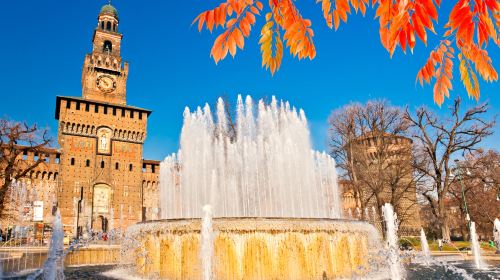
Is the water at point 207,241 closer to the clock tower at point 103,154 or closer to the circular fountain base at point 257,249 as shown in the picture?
the circular fountain base at point 257,249

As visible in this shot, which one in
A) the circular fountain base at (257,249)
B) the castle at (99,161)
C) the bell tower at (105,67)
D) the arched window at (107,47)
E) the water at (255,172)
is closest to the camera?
the circular fountain base at (257,249)

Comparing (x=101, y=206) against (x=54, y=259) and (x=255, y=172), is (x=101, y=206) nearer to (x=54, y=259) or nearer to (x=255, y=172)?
(x=255, y=172)

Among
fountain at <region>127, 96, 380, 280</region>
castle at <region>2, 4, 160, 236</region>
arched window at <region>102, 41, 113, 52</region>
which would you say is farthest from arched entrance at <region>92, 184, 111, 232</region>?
fountain at <region>127, 96, 380, 280</region>

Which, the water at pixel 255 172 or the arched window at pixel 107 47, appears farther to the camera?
the arched window at pixel 107 47

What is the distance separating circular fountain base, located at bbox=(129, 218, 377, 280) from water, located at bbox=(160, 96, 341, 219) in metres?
5.42

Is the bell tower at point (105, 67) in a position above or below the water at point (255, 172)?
above

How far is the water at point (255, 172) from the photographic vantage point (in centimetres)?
1441

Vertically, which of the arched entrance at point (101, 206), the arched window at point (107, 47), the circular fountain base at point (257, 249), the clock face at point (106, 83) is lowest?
the circular fountain base at point (257, 249)

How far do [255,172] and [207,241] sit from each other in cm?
880

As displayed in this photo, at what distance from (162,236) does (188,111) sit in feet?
27.0

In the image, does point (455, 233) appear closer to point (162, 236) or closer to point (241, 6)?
point (162, 236)

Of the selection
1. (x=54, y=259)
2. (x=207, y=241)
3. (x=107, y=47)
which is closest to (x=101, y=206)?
(x=107, y=47)

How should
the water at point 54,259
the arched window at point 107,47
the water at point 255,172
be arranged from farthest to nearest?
the arched window at point 107,47 < the water at point 255,172 < the water at point 54,259

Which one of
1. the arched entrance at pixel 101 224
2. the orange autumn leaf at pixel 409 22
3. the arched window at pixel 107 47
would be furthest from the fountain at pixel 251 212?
the arched window at pixel 107 47
